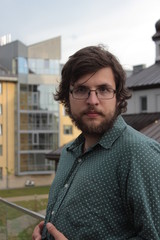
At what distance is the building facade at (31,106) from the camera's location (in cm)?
4766

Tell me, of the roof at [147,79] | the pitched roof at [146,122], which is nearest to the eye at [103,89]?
the pitched roof at [146,122]

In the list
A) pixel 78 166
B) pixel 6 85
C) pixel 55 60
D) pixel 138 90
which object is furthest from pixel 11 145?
pixel 78 166

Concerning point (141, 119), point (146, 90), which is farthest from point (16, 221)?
point (146, 90)

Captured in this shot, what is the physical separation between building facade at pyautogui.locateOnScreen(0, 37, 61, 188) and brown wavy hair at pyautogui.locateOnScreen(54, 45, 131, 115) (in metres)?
45.3

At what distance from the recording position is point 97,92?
6.82 ft

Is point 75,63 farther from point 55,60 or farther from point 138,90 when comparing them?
point 55,60

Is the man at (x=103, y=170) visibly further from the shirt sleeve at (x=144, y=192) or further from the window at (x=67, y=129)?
the window at (x=67, y=129)

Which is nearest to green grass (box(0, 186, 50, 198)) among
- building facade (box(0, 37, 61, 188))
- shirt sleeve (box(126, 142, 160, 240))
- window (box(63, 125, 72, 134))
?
building facade (box(0, 37, 61, 188))

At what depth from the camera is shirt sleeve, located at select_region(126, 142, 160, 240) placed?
1.79m

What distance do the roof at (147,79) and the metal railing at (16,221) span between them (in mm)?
15806

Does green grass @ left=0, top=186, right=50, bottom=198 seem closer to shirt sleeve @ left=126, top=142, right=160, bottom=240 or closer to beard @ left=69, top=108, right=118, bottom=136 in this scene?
beard @ left=69, top=108, right=118, bottom=136

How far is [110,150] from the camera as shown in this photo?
6.61ft

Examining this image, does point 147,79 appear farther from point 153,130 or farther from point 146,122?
point 153,130

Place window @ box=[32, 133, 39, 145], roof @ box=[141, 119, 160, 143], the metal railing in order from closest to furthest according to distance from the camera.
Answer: the metal railing
roof @ box=[141, 119, 160, 143]
window @ box=[32, 133, 39, 145]
